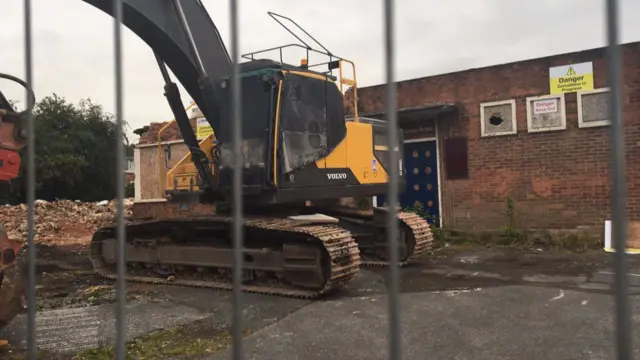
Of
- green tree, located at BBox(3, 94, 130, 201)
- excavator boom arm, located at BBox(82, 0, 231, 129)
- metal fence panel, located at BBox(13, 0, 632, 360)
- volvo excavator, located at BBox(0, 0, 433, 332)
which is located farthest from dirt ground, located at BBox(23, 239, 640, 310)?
green tree, located at BBox(3, 94, 130, 201)

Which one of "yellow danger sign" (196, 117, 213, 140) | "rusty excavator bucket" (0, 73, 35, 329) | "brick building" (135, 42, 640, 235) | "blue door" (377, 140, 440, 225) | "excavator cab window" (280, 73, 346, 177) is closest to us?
"rusty excavator bucket" (0, 73, 35, 329)

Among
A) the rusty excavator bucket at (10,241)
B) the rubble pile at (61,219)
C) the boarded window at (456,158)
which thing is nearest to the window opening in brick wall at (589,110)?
the boarded window at (456,158)

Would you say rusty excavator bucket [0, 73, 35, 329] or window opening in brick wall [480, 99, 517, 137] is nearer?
rusty excavator bucket [0, 73, 35, 329]

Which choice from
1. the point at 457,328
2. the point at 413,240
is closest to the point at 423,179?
the point at 413,240

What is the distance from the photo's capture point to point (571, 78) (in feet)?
36.0

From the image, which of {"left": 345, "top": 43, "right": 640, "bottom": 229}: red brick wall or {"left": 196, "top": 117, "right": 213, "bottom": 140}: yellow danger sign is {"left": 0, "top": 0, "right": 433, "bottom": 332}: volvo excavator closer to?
{"left": 196, "top": 117, "right": 213, "bottom": 140}: yellow danger sign

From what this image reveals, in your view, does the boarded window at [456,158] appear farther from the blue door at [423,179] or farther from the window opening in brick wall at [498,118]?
the window opening in brick wall at [498,118]

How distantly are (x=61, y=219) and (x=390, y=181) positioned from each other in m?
18.2

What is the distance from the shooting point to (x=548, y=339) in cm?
448

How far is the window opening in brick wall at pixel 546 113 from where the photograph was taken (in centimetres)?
1102

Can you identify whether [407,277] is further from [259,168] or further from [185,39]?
[185,39]

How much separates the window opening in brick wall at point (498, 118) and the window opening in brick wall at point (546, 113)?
350 millimetres

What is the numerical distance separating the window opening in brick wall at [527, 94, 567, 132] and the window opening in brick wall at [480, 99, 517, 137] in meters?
0.35

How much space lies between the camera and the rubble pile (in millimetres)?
15430
